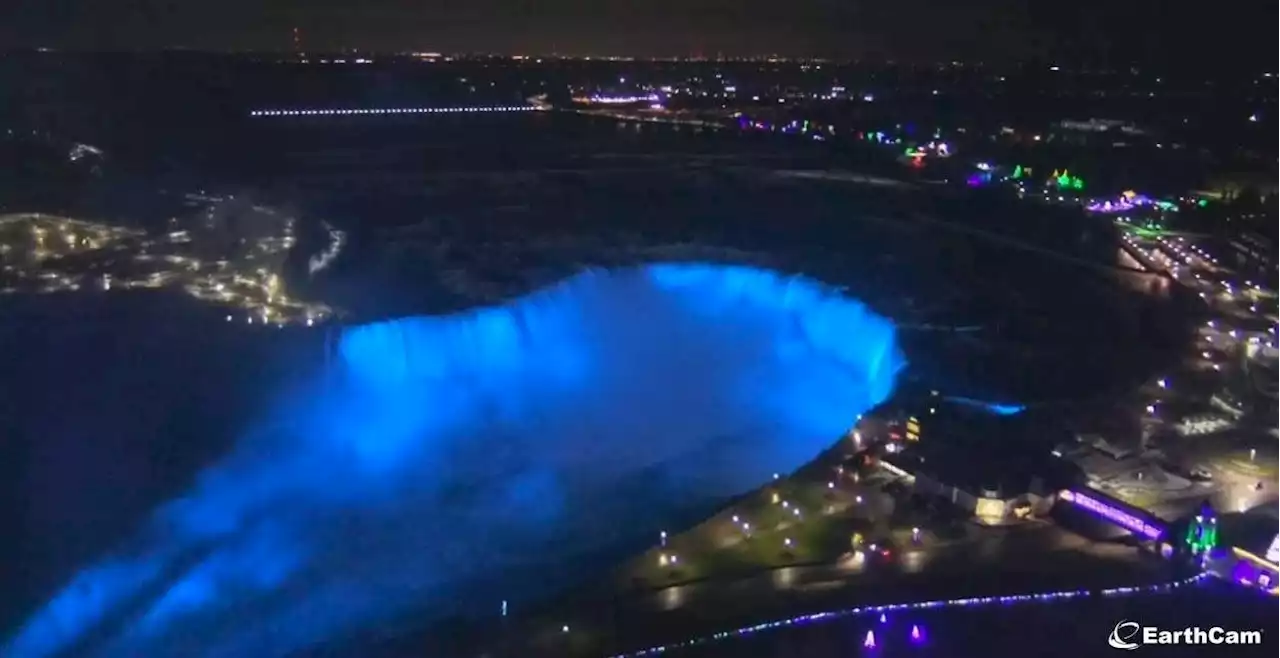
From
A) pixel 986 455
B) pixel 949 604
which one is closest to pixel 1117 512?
pixel 986 455

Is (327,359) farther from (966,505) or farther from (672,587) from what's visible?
(966,505)

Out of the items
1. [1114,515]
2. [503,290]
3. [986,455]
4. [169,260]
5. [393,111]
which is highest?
[393,111]

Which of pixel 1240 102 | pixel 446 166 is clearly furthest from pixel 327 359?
pixel 1240 102

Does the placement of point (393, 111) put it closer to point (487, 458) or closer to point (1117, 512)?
point (487, 458)

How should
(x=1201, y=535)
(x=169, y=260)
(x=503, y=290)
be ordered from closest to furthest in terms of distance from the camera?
(x=1201, y=535)
(x=503, y=290)
(x=169, y=260)

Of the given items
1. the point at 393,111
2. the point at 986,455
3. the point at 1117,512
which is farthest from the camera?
the point at 393,111

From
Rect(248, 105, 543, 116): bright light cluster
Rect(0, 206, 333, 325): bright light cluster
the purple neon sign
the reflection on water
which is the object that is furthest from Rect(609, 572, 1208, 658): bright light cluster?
Rect(248, 105, 543, 116): bright light cluster

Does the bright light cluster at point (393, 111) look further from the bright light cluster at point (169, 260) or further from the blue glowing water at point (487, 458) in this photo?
the blue glowing water at point (487, 458)

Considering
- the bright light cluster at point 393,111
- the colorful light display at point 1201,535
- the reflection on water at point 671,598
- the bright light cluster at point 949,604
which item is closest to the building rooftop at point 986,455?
the colorful light display at point 1201,535
